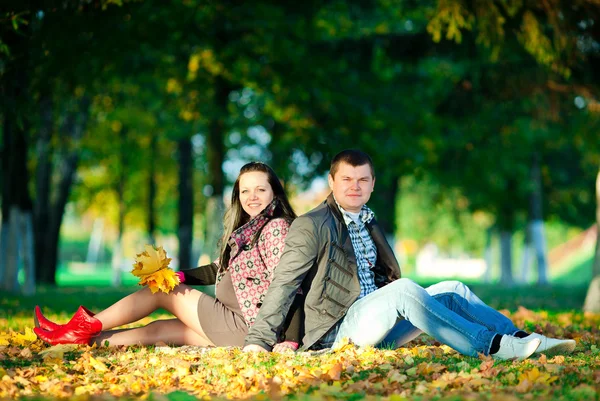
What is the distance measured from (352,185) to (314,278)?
77 cm

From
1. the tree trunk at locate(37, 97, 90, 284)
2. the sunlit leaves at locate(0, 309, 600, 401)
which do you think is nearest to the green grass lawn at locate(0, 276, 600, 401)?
the sunlit leaves at locate(0, 309, 600, 401)

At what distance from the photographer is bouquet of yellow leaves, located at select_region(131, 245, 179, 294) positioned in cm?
667

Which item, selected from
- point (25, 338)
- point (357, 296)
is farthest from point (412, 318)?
point (25, 338)

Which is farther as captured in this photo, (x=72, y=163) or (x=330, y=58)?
(x=72, y=163)

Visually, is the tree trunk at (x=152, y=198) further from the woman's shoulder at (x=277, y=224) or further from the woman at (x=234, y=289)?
the woman's shoulder at (x=277, y=224)

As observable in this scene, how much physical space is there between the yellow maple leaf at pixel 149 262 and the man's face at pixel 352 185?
1452 millimetres

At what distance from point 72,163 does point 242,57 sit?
8787 mm

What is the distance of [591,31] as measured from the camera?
1270cm

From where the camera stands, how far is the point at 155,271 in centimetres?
674

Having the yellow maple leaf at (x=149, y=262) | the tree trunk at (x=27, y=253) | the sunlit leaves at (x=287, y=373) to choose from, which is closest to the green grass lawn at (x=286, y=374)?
the sunlit leaves at (x=287, y=373)

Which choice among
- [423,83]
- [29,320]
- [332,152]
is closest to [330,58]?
[332,152]

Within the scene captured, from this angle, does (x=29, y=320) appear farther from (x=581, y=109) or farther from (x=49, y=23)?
(x=581, y=109)

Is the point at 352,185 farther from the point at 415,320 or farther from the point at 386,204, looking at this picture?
the point at 386,204

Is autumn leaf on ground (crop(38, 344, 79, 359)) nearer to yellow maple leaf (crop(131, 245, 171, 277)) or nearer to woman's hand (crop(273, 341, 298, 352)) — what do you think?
yellow maple leaf (crop(131, 245, 171, 277))
